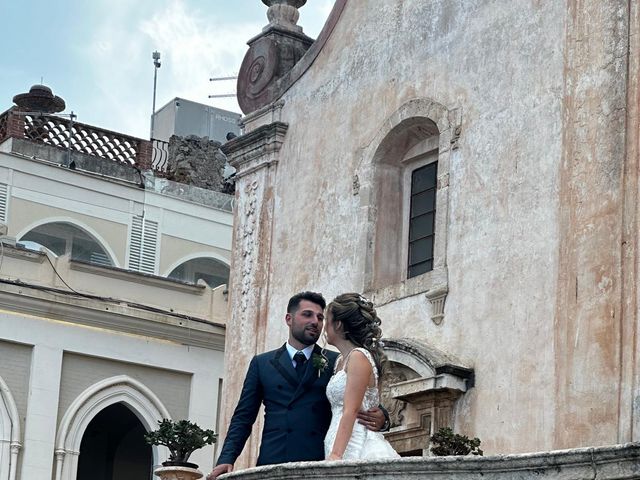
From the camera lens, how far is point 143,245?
32.5 meters

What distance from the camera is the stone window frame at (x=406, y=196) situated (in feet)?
57.3

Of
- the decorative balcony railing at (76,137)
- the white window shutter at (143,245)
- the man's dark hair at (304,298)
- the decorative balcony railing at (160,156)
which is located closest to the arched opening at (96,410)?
the white window shutter at (143,245)

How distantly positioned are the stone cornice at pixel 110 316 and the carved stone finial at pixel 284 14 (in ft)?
21.4

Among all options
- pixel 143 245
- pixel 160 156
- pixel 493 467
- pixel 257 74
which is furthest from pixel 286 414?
pixel 160 156

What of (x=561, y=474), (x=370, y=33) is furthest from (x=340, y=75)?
(x=561, y=474)

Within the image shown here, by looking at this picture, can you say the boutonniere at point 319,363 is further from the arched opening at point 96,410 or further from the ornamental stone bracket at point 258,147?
the arched opening at point 96,410

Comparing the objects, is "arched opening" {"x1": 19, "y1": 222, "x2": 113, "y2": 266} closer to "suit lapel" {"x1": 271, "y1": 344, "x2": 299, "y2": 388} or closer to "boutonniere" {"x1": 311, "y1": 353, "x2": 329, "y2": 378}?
"suit lapel" {"x1": 271, "y1": 344, "x2": 299, "y2": 388}

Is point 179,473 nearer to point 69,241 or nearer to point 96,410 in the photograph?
point 96,410

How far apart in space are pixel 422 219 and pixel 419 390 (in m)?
2.16

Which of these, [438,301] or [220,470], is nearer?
[220,470]

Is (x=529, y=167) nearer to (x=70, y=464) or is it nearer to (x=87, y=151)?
(x=70, y=464)

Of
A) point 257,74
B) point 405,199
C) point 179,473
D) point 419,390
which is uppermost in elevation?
point 257,74

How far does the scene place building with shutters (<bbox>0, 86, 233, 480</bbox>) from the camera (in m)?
25.3

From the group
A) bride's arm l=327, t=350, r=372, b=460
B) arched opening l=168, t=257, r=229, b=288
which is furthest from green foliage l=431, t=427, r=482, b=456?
arched opening l=168, t=257, r=229, b=288
